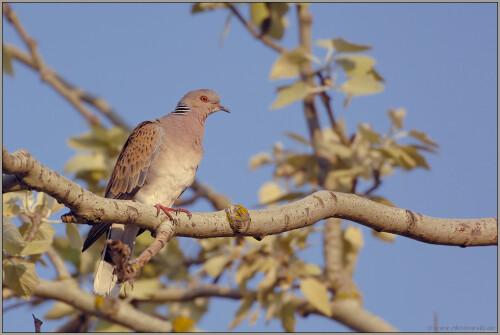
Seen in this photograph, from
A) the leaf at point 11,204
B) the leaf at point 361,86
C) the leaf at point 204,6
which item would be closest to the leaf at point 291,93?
the leaf at point 361,86

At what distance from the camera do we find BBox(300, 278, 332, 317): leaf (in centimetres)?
526

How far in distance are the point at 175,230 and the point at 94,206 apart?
43cm

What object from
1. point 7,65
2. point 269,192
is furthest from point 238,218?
point 7,65

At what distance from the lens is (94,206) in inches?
109

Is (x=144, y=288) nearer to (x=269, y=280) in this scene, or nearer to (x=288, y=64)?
(x=269, y=280)

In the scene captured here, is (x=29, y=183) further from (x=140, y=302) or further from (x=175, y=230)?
(x=140, y=302)

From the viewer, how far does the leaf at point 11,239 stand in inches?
135

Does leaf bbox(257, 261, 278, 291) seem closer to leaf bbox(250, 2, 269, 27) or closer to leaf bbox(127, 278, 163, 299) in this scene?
leaf bbox(127, 278, 163, 299)

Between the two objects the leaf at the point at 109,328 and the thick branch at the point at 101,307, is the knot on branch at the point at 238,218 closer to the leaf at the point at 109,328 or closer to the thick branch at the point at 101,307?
the thick branch at the point at 101,307

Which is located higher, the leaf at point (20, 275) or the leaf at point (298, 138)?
the leaf at point (298, 138)

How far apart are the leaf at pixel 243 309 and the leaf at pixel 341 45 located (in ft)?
7.93

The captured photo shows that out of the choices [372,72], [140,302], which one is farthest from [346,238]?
[140,302]

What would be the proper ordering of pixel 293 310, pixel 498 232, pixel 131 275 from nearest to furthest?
pixel 131 275, pixel 498 232, pixel 293 310

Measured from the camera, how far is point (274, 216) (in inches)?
121
